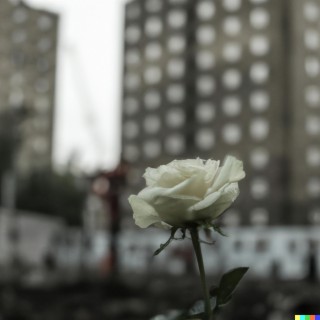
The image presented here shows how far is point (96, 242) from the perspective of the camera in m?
21.5

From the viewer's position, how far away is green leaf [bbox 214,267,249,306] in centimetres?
78

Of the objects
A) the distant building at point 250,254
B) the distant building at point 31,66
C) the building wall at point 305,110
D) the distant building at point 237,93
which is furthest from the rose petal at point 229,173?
the distant building at point 31,66

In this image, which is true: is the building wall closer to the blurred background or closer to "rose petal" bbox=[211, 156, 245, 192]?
the blurred background

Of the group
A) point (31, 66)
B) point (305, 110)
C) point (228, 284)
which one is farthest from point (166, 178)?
point (31, 66)

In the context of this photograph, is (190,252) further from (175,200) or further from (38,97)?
(38,97)

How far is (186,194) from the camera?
71cm

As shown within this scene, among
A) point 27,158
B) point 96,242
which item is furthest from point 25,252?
point 27,158

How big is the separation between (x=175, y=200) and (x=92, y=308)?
34.0 ft

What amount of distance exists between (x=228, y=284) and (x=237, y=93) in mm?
54783

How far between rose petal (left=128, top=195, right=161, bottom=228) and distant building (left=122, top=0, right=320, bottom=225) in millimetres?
48112

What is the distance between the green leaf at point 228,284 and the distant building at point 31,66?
69.0 meters

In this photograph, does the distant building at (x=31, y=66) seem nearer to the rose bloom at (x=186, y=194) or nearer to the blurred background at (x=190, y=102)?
the blurred background at (x=190, y=102)

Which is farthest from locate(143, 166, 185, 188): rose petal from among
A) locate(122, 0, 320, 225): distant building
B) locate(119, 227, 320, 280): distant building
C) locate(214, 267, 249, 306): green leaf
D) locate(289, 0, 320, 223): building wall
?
locate(289, 0, 320, 223): building wall

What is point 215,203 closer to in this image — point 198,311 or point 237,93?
point 198,311
